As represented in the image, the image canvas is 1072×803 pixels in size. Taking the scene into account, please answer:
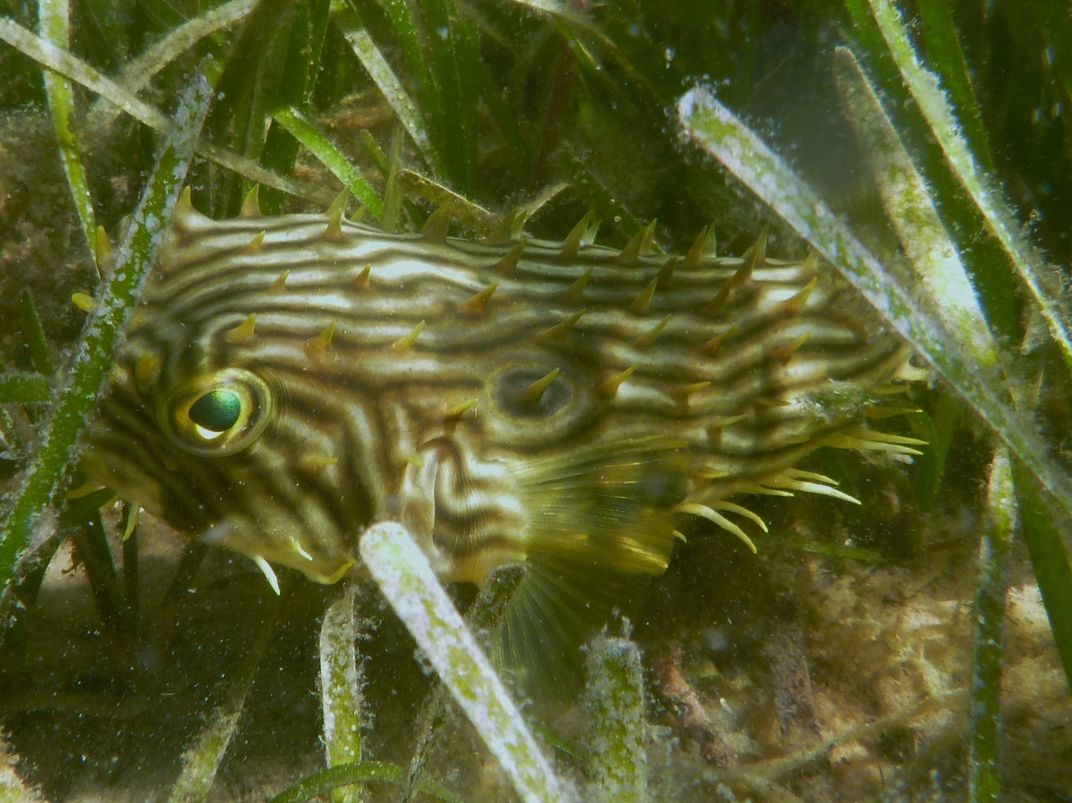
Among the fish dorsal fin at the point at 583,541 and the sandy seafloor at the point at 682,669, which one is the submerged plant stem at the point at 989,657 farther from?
the fish dorsal fin at the point at 583,541

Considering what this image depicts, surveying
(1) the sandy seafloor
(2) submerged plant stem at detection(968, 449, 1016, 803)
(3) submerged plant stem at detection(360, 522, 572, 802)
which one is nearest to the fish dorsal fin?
(1) the sandy seafloor

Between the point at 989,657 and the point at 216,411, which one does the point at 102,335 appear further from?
the point at 989,657

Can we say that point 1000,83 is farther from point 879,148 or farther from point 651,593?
point 651,593

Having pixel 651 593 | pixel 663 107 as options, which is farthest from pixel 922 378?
pixel 663 107

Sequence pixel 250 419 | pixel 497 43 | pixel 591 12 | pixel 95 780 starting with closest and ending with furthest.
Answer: pixel 250 419 → pixel 95 780 → pixel 591 12 → pixel 497 43

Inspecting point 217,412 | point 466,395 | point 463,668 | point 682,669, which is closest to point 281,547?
point 217,412

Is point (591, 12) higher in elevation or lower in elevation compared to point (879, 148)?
higher

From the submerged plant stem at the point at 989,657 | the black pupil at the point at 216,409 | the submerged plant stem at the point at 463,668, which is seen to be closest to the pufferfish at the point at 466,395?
the black pupil at the point at 216,409
